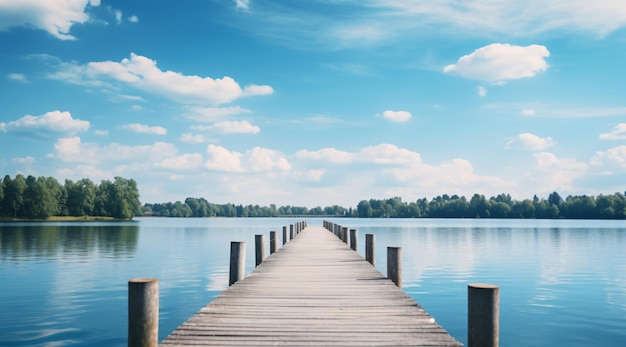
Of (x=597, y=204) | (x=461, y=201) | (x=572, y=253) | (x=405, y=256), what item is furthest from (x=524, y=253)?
(x=461, y=201)

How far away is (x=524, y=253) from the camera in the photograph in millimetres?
39344

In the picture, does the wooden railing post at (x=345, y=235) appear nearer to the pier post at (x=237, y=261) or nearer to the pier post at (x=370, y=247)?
the pier post at (x=370, y=247)

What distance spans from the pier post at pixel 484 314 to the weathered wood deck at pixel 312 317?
0.37 meters

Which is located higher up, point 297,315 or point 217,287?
point 297,315

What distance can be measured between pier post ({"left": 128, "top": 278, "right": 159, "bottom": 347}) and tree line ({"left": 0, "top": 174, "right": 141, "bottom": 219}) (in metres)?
117

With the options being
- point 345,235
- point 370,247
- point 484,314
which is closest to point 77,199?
point 345,235

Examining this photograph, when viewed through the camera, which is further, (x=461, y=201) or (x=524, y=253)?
(x=461, y=201)

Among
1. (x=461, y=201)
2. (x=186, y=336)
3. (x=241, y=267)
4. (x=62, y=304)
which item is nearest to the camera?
(x=186, y=336)

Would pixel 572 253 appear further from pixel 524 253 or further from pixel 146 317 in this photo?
pixel 146 317

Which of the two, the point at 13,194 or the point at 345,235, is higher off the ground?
the point at 13,194

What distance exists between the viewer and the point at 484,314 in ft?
21.6

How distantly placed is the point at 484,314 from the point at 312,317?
3054mm

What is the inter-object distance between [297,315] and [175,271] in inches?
833

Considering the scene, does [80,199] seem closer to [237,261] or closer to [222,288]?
[222,288]
